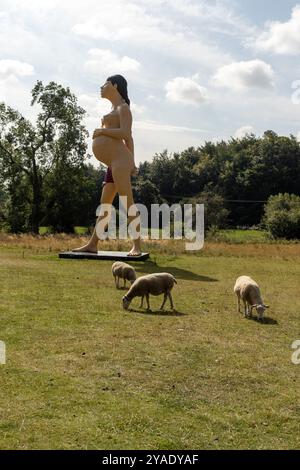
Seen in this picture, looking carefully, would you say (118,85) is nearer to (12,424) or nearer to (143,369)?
(143,369)

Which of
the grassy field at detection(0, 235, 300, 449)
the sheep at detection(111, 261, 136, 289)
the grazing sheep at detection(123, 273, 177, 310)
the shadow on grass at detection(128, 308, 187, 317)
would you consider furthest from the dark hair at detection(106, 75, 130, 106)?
the shadow on grass at detection(128, 308, 187, 317)

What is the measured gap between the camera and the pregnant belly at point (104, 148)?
59.8ft

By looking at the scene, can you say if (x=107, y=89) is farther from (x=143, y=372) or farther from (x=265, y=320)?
(x=143, y=372)

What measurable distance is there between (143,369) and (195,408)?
129cm

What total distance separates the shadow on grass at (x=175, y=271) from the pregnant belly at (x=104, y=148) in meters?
4.11

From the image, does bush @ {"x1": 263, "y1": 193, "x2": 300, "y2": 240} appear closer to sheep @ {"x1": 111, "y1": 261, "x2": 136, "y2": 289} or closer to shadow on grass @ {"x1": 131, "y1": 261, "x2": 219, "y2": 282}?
shadow on grass @ {"x1": 131, "y1": 261, "x2": 219, "y2": 282}

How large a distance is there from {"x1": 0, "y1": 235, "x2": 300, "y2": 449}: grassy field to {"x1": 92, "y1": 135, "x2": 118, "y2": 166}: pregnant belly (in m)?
6.79

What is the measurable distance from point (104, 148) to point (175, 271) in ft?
17.3

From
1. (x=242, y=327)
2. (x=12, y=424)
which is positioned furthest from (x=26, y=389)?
(x=242, y=327)

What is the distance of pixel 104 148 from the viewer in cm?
1833

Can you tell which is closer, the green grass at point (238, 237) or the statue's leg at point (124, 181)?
the statue's leg at point (124, 181)

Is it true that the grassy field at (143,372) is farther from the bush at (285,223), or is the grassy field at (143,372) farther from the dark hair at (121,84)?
the bush at (285,223)

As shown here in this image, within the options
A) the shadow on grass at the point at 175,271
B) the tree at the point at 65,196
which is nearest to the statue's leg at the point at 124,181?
the shadow on grass at the point at 175,271
